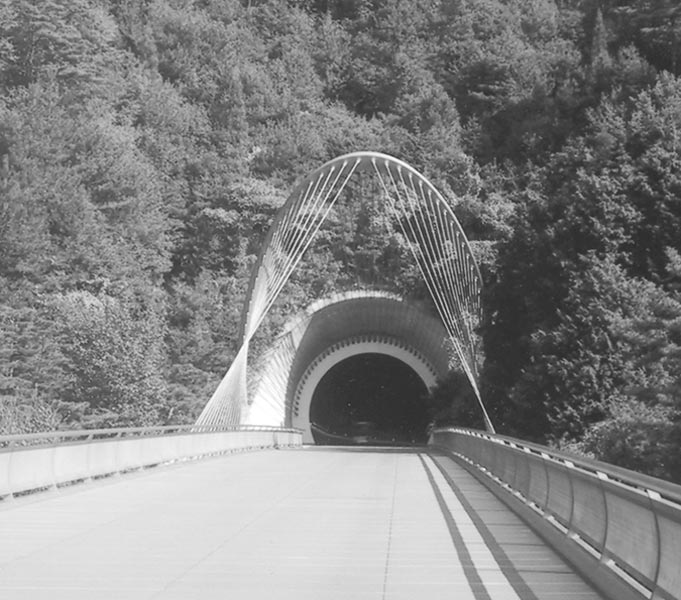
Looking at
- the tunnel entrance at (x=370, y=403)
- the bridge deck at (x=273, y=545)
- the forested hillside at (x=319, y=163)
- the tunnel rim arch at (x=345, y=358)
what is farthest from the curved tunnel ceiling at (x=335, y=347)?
the bridge deck at (x=273, y=545)

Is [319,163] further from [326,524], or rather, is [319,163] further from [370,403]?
[326,524]

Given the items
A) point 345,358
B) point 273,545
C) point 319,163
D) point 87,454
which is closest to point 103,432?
point 87,454

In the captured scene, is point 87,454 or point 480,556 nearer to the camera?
point 480,556

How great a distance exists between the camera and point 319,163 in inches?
3583

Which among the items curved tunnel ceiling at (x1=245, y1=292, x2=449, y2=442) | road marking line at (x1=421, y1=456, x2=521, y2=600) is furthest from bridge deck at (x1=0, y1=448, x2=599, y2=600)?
curved tunnel ceiling at (x1=245, y1=292, x2=449, y2=442)

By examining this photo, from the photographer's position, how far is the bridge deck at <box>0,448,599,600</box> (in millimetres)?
11945

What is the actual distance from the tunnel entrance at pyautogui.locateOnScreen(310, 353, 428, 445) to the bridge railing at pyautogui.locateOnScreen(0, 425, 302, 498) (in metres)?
48.9

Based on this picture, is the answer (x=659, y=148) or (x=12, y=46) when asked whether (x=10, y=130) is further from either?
(x=659, y=148)

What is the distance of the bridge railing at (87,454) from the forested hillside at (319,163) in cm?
1152

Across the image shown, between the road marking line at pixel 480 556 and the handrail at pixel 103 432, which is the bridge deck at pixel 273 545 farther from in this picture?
the handrail at pixel 103 432

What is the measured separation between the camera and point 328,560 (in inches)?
547

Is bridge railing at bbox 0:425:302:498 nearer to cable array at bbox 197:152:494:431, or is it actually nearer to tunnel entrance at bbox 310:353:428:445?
cable array at bbox 197:152:494:431

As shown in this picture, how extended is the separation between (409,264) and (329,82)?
28975 mm

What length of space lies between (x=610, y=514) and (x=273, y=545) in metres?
4.21
